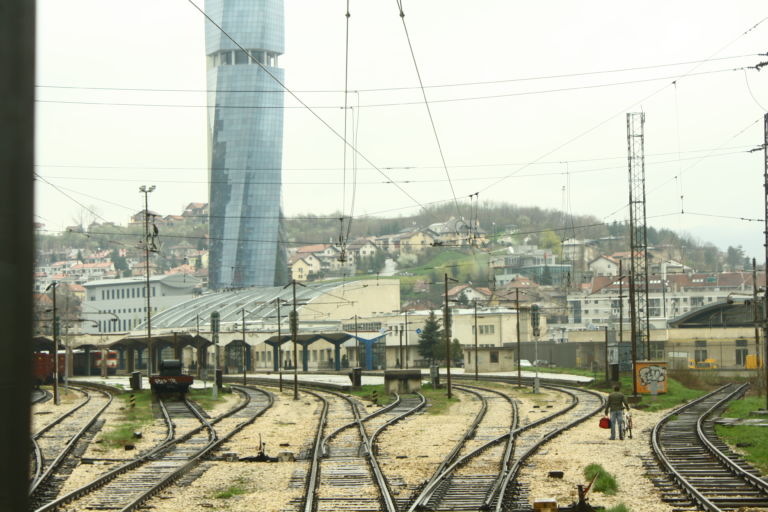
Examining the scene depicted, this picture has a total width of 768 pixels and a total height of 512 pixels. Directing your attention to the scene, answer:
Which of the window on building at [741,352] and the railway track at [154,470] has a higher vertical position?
the railway track at [154,470]

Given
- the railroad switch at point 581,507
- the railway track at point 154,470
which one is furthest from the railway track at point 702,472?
the railway track at point 154,470

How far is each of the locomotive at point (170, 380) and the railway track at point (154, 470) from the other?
12.2 meters

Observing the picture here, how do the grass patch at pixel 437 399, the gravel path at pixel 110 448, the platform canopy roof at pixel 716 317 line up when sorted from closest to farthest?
the gravel path at pixel 110 448 → the grass patch at pixel 437 399 → the platform canopy roof at pixel 716 317


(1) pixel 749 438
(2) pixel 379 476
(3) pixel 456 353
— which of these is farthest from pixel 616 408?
(3) pixel 456 353

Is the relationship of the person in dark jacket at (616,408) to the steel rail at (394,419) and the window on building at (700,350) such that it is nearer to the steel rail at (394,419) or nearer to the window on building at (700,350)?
the steel rail at (394,419)

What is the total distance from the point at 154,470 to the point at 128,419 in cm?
1873

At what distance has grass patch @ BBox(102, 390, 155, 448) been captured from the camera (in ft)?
102

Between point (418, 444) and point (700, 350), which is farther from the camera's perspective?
point (700, 350)

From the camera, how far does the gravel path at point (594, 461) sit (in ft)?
60.6

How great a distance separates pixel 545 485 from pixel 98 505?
29.5 ft

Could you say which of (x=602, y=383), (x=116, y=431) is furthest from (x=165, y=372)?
(x=602, y=383)

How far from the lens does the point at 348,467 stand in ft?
77.2

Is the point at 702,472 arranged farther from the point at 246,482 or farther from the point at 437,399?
the point at 437,399

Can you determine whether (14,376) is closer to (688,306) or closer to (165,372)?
(165,372)
